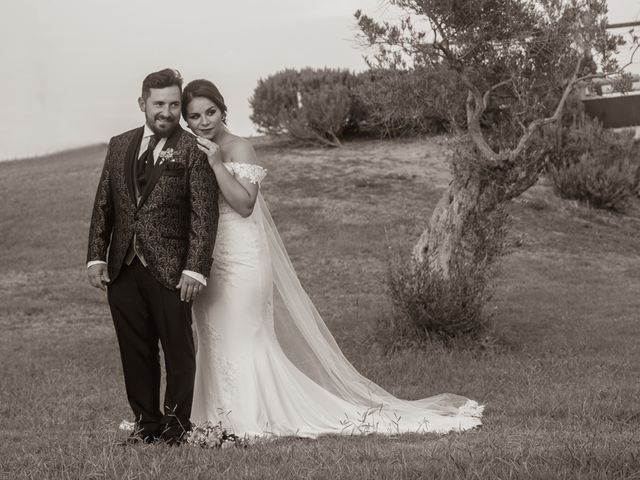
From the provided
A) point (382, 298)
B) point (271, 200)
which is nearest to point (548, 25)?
point (382, 298)

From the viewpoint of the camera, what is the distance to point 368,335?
1154 cm

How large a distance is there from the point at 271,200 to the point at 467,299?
11351 millimetres

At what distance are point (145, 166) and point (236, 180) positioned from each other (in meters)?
0.61

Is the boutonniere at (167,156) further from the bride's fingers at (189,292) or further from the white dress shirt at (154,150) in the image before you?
the bride's fingers at (189,292)

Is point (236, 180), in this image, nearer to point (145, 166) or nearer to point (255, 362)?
point (145, 166)

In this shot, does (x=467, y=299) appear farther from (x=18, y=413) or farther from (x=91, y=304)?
(x=91, y=304)

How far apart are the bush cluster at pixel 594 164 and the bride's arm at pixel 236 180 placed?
15.9 metres

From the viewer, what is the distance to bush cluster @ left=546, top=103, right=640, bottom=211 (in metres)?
21.7

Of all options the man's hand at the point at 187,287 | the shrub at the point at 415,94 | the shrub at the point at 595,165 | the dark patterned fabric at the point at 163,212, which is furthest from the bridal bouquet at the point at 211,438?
the shrub at the point at 595,165

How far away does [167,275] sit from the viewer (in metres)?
5.86

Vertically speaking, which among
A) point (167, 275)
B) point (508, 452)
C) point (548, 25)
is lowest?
point (508, 452)

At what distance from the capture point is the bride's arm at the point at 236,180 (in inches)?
238

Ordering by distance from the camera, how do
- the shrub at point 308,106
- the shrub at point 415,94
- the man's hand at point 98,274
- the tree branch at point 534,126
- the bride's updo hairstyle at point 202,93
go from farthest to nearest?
1. the shrub at point 308,106
2. the shrub at point 415,94
3. the tree branch at point 534,126
4. the bride's updo hairstyle at point 202,93
5. the man's hand at point 98,274

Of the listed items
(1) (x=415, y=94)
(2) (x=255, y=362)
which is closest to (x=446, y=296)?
(1) (x=415, y=94)
